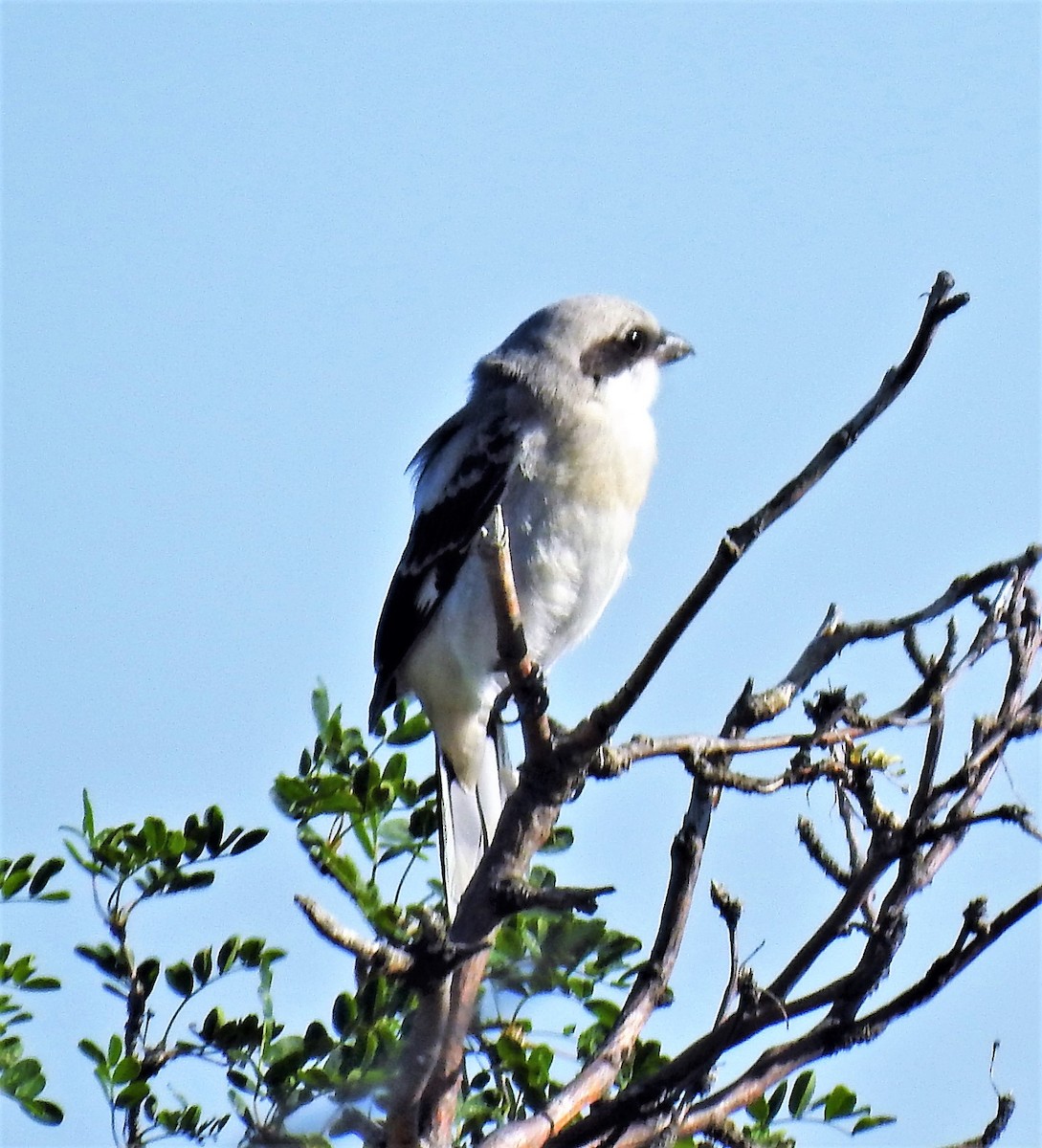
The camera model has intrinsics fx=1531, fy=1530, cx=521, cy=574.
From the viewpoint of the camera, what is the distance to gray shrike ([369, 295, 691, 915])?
5984 mm

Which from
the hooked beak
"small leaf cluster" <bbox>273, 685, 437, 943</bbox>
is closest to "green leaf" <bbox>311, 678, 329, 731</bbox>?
"small leaf cluster" <bbox>273, 685, 437, 943</bbox>

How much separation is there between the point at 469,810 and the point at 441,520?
127 centimetres

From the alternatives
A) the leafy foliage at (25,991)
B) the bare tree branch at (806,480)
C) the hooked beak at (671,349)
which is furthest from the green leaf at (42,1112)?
the hooked beak at (671,349)

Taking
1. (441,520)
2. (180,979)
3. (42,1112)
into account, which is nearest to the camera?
(42,1112)

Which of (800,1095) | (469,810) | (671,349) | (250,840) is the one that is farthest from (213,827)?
(671,349)

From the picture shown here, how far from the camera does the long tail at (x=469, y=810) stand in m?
5.14

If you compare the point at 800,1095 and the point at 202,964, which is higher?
the point at 202,964

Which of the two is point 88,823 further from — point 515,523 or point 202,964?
point 515,523

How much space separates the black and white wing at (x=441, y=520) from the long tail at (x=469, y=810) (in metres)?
0.50

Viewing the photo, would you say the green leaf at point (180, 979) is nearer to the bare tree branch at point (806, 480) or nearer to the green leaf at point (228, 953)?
the green leaf at point (228, 953)

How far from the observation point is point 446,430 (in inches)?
256

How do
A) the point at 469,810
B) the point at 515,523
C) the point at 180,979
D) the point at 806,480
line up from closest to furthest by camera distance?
the point at 806,480 < the point at 180,979 < the point at 469,810 < the point at 515,523

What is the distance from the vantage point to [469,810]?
222 inches

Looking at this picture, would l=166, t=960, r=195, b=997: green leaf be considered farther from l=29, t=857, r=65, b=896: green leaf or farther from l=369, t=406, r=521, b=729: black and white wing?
l=369, t=406, r=521, b=729: black and white wing
